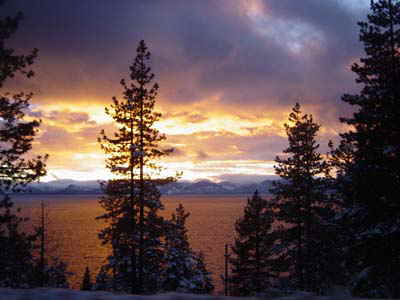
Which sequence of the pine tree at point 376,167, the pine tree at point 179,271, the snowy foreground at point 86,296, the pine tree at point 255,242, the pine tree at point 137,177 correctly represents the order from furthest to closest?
the pine tree at point 255,242 → the pine tree at point 179,271 → the pine tree at point 137,177 → the pine tree at point 376,167 → the snowy foreground at point 86,296

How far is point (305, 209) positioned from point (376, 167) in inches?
374

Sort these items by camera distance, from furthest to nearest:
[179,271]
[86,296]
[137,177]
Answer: [179,271] < [137,177] < [86,296]

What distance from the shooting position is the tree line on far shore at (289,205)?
15.4 m

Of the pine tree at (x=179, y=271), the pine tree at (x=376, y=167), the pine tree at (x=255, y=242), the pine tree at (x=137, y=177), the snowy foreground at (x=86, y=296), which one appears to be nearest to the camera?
A: the snowy foreground at (x=86, y=296)

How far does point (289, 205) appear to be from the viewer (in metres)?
24.3

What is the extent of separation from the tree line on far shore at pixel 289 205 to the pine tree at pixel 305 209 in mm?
66

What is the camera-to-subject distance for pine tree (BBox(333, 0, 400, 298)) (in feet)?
48.8

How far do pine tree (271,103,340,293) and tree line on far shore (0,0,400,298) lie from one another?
0.07 metres

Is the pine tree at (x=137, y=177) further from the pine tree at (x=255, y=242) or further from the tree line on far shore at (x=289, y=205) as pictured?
the pine tree at (x=255, y=242)

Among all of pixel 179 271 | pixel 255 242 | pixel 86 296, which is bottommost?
pixel 179 271

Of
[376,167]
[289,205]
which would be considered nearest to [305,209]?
[289,205]

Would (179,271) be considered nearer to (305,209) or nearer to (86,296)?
(305,209)

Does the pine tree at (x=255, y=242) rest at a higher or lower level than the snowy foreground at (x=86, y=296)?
lower

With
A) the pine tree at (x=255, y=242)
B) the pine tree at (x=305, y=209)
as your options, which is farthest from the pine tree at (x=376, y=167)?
the pine tree at (x=255, y=242)
